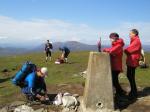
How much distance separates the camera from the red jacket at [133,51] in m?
15.7

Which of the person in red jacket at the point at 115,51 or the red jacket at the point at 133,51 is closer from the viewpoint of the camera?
the person in red jacket at the point at 115,51

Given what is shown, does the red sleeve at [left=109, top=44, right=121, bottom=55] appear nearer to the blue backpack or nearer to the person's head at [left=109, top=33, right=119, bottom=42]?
the person's head at [left=109, top=33, right=119, bottom=42]

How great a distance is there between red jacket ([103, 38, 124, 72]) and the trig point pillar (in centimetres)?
43

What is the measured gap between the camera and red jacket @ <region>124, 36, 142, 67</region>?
15.7 metres

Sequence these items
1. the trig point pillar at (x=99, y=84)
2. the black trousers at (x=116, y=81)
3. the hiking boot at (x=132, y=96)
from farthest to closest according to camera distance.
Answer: the hiking boot at (x=132, y=96), the black trousers at (x=116, y=81), the trig point pillar at (x=99, y=84)

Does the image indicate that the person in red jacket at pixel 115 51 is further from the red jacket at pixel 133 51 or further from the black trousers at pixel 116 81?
the red jacket at pixel 133 51

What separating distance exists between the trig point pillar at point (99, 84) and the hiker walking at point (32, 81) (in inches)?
77.1

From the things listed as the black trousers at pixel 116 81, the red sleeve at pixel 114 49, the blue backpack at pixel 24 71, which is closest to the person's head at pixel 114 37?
the red sleeve at pixel 114 49

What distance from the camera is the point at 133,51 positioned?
621 inches

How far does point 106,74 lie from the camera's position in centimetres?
1520

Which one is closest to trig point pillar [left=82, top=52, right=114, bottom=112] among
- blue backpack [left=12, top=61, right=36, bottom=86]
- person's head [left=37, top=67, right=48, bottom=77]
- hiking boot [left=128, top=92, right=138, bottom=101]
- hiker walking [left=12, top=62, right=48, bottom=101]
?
hiking boot [left=128, top=92, right=138, bottom=101]

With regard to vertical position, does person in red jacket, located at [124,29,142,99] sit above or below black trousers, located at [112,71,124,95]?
above

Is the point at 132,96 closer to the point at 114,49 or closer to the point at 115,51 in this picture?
the point at 115,51

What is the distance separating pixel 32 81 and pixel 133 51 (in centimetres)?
431
